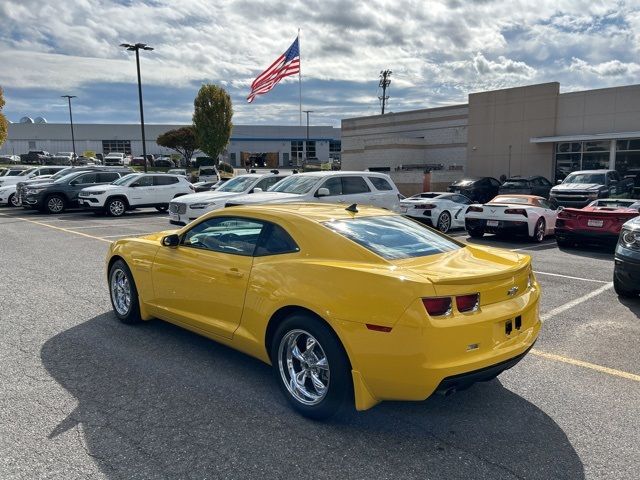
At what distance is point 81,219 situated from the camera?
59.5 ft

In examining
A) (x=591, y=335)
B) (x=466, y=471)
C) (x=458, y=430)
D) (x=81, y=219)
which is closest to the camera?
(x=466, y=471)

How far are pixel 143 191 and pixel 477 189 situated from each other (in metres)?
15.8

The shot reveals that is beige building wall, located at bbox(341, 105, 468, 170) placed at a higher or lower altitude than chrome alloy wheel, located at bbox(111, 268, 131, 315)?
higher

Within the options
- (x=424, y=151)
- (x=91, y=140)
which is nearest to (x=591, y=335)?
(x=424, y=151)

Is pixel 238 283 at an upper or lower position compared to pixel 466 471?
upper

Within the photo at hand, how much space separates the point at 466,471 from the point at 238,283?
6.88 ft

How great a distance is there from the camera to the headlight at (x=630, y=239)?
21.2 feet

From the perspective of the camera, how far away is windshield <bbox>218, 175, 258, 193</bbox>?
15477mm

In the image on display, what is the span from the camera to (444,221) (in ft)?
50.0

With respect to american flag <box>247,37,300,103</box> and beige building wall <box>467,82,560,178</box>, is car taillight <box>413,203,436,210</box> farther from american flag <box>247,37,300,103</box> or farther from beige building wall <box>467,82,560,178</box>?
Answer: beige building wall <box>467,82,560,178</box>

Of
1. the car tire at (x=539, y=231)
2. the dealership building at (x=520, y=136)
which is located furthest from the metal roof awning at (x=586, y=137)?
the car tire at (x=539, y=231)

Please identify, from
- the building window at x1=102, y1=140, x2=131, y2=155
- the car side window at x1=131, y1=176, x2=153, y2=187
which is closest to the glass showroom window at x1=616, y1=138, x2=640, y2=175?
the car side window at x1=131, y1=176, x2=153, y2=187

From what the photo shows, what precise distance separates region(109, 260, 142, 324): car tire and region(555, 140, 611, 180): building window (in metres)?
27.2

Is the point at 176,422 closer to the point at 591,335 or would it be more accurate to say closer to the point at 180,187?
the point at 591,335
